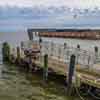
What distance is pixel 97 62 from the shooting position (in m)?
39.1

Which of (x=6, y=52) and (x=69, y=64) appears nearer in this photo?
(x=69, y=64)

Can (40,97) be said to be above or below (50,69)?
below

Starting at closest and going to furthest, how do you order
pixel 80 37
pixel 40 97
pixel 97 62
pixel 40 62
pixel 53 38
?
pixel 40 97
pixel 97 62
pixel 40 62
pixel 80 37
pixel 53 38

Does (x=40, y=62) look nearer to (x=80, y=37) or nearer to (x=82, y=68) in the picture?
(x=82, y=68)

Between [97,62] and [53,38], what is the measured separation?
56.2m

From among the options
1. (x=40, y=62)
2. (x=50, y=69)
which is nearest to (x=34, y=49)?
(x=40, y=62)

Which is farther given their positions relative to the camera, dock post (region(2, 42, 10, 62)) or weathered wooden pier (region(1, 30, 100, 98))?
dock post (region(2, 42, 10, 62))

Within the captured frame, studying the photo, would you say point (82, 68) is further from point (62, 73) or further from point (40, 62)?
point (40, 62)

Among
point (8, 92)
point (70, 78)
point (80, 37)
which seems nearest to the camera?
point (70, 78)

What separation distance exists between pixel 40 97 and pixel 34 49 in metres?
12.9

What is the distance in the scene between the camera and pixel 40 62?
4231cm

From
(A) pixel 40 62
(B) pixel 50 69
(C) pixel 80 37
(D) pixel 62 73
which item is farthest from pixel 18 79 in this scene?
(C) pixel 80 37

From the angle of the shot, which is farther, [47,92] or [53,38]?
[53,38]

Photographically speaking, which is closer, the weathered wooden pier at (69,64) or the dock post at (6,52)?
the weathered wooden pier at (69,64)
